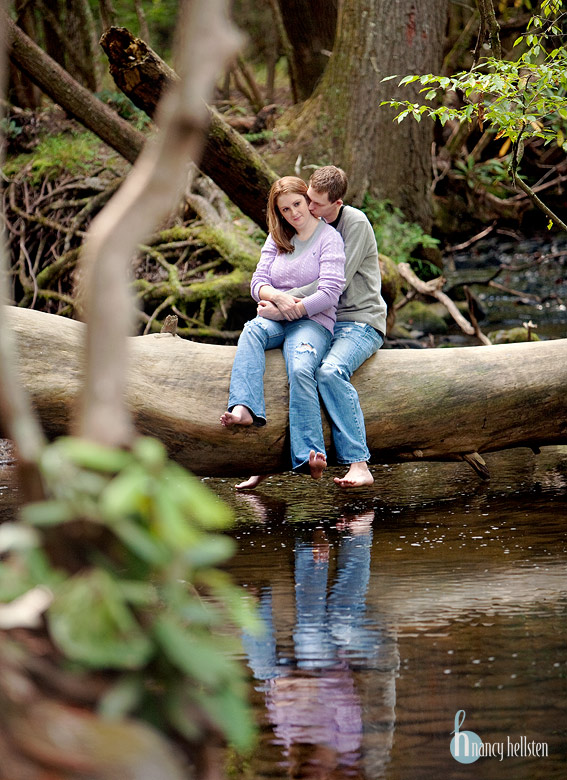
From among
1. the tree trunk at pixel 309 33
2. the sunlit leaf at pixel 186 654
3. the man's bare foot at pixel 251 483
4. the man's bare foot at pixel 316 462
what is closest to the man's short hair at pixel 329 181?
the man's bare foot at pixel 316 462

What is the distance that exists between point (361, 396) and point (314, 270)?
2.12ft

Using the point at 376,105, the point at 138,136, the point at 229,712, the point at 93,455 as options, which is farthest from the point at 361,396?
the point at 376,105

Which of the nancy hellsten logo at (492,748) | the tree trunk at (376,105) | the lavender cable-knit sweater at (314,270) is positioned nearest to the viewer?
the nancy hellsten logo at (492,748)

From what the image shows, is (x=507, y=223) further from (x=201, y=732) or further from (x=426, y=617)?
(x=201, y=732)

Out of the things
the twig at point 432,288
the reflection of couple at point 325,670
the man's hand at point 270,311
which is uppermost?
the twig at point 432,288

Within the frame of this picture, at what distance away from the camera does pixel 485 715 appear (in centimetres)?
232

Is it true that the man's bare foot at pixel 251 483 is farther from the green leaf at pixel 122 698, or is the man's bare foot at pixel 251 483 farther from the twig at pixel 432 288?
the green leaf at pixel 122 698

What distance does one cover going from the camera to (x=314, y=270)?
4238mm

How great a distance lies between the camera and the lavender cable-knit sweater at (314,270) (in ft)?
13.6

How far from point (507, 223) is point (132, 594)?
11.1m

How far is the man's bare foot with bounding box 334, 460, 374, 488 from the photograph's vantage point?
397cm

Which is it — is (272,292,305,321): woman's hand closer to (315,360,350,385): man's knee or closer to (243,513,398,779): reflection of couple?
(315,360,350,385): man's knee

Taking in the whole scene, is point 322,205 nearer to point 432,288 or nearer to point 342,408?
point 342,408

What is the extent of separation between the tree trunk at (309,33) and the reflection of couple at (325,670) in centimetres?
869
